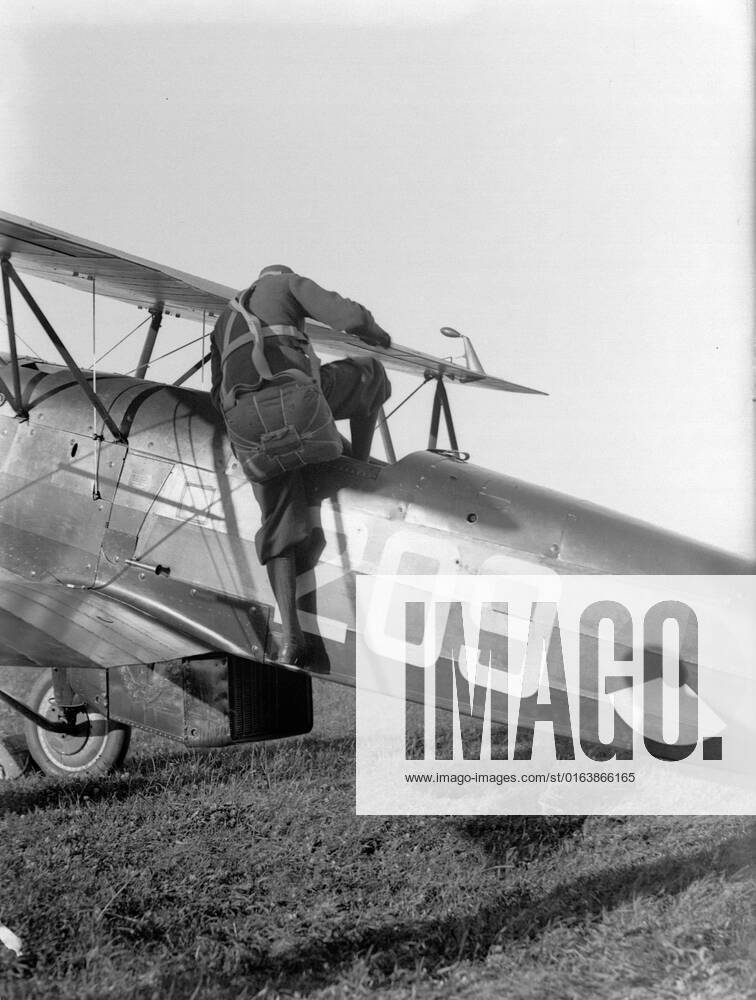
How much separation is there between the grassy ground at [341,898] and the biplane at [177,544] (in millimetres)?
516

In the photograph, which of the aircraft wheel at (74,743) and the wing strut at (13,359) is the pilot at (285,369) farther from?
the aircraft wheel at (74,743)

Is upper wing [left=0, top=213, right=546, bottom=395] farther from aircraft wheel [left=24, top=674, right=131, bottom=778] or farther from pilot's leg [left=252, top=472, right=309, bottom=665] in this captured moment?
aircraft wheel [left=24, top=674, right=131, bottom=778]

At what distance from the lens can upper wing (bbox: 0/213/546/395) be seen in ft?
16.1

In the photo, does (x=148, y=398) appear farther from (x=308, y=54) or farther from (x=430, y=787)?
(x=430, y=787)

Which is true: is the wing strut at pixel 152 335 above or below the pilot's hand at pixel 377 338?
above

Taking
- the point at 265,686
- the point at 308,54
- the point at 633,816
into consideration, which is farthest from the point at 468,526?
the point at 308,54

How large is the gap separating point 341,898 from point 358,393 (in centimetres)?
243

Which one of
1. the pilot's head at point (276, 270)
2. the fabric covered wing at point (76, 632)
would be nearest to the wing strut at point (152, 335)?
the fabric covered wing at point (76, 632)

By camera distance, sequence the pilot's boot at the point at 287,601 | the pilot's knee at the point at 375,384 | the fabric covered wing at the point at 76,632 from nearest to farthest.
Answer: the fabric covered wing at the point at 76,632, the pilot's boot at the point at 287,601, the pilot's knee at the point at 375,384

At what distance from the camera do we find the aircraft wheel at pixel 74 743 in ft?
19.1

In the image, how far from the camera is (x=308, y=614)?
518cm

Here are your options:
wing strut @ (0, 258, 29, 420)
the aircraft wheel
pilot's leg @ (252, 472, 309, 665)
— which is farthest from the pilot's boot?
wing strut @ (0, 258, 29, 420)

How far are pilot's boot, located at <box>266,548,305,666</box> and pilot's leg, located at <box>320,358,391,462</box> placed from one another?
27.6 inches

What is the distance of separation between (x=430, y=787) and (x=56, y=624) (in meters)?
2.25
